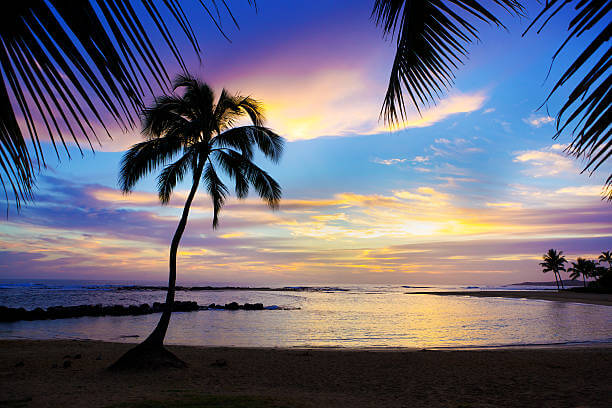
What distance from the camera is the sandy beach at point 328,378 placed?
293 inches

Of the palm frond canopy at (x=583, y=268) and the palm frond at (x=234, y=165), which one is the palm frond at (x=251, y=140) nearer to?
the palm frond at (x=234, y=165)

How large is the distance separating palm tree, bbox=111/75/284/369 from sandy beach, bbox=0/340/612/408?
2506 millimetres

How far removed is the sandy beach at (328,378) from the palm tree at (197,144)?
2506 millimetres

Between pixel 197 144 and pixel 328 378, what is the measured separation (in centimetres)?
763

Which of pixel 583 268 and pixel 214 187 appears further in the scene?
pixel 583 268

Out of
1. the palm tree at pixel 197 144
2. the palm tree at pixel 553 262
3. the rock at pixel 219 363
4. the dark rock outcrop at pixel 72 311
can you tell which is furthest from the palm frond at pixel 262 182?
the palm tree at pixel 553 262

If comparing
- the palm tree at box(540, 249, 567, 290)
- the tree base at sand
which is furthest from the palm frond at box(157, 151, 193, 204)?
the palm tree at box(540, 249, 567, 290)

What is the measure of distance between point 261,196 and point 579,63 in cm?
1139

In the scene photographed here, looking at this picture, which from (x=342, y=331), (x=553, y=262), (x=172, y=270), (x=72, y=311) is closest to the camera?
(x=172, y=270)

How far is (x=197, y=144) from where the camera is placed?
1148 centimetres

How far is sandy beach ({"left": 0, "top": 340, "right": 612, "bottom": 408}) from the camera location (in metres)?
7.43

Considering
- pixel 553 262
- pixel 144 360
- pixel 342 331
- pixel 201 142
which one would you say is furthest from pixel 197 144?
pixel 553 262

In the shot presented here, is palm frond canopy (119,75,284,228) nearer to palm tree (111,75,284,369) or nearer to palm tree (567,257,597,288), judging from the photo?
palm tree (111,75,284,369)

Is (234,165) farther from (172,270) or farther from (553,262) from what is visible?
(553,262)
